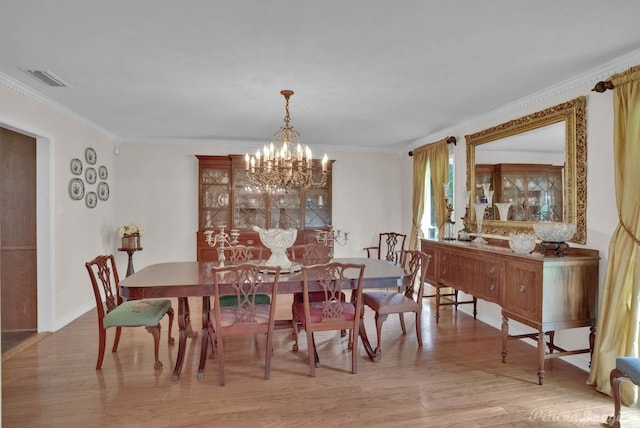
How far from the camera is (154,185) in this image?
5527 millimetres

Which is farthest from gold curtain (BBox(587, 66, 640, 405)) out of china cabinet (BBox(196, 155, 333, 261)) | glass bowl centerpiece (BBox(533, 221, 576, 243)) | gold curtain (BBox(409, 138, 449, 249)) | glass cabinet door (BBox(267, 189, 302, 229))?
glass cabinet door (BBox(267, 189, 302, 229))

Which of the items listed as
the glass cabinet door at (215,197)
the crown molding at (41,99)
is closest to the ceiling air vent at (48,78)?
the crown molding at (41,99)

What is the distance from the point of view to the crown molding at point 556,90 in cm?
257

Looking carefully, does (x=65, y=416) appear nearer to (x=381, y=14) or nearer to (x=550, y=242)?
(x=381, y=14)

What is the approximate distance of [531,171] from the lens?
345 centimetres

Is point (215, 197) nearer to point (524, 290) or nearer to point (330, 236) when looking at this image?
point (330, 236)

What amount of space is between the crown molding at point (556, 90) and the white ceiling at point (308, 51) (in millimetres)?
74

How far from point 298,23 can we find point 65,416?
2.83 meters

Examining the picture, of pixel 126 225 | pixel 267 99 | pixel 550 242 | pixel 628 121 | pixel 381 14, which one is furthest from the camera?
pixel 126 225

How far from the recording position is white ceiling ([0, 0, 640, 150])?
6.48 feet

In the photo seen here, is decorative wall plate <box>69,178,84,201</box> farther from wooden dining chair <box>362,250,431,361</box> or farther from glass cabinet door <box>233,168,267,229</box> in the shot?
wooden dining chair <box>362,250,431,361</box>

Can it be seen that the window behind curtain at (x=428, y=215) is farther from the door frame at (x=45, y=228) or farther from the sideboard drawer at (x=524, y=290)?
the door frame at (x=45, y=228)

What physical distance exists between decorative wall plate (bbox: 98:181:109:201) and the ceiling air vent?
6.57ft

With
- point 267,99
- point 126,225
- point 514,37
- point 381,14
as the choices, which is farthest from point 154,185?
point 514,37
